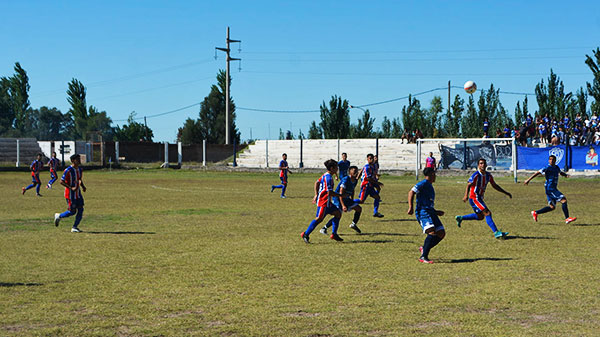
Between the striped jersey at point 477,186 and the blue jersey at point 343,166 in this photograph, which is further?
the blue jersey at point 343,166

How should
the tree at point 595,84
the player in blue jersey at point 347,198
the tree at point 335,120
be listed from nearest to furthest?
1. the player in blue jersey at point 347,198
2. the tree at point 595,84
3. the tree at point 335,120

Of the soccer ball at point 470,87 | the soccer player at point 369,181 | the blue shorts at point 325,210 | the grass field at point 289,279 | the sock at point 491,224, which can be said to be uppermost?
the soccer ball at point 470,87

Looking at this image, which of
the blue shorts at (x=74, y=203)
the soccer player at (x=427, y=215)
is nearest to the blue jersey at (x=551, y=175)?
the soccer player at (x=427, y=215)

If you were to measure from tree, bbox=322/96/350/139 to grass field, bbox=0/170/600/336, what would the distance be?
164ft

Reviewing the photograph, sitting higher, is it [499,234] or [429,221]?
[429,221]

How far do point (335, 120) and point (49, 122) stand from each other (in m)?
92.3

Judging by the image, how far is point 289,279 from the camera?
9.98 m

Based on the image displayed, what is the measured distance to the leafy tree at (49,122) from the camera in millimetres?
138000

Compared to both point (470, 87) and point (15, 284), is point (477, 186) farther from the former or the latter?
point (470, 87)

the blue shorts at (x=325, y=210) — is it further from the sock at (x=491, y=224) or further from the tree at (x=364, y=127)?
the tree at (x=364, y=127)

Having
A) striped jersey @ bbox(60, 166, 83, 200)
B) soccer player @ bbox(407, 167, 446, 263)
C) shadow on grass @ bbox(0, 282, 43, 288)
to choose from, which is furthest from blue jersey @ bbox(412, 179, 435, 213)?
striped jersey @ bbox(60, 166, 83, 200)

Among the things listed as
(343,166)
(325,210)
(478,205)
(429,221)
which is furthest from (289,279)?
(343,166)

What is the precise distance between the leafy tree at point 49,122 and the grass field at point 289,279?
12858 cm

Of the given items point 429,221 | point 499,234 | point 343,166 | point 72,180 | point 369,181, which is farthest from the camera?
point 343,166
